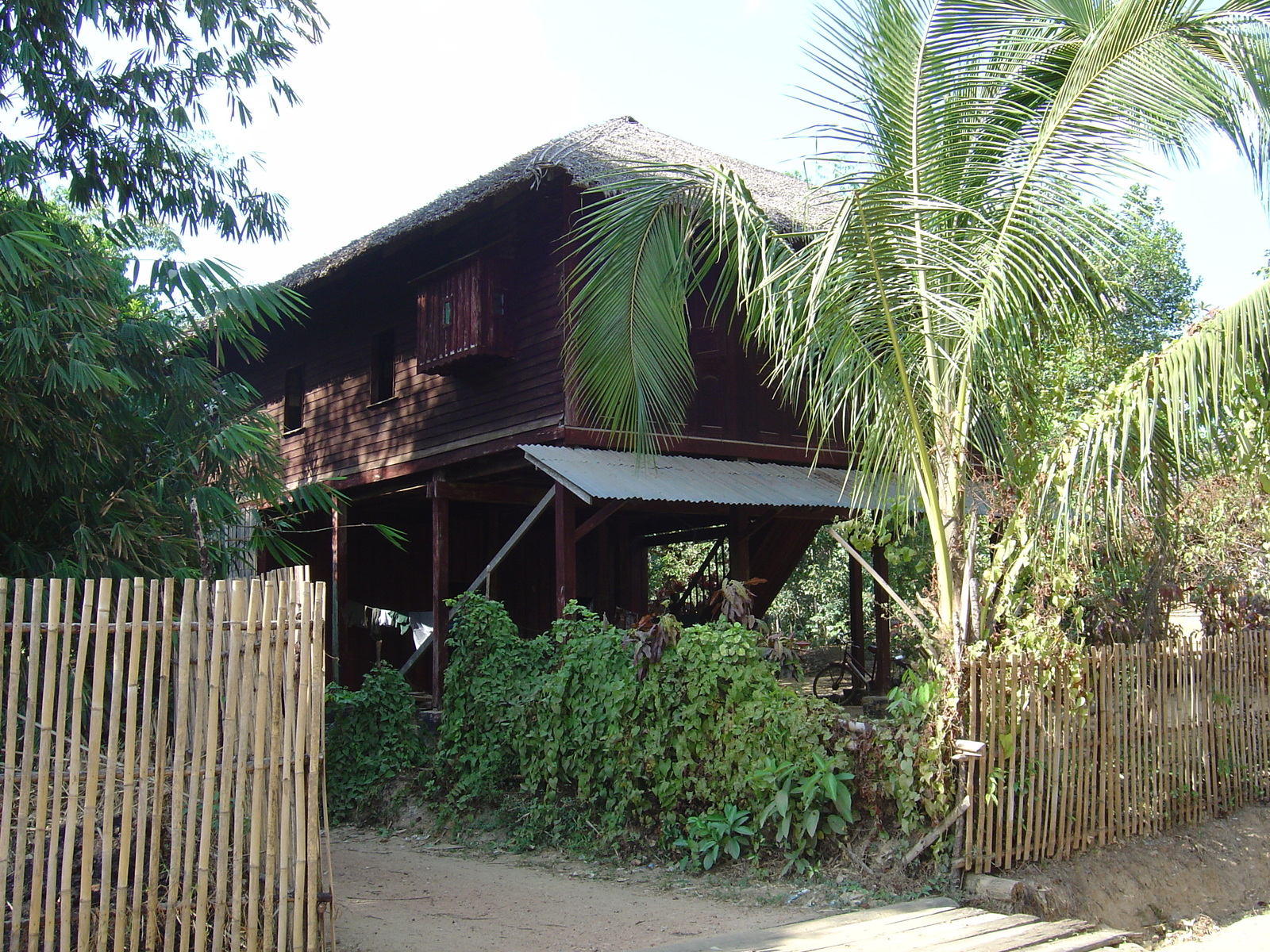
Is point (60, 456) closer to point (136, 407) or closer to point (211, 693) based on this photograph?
point (136, 407)

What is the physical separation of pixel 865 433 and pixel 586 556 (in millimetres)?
8775

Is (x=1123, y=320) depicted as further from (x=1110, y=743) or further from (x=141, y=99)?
(x=141, y=99)

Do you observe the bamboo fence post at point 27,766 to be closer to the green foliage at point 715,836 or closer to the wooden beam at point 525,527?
the green foliage at point 715,836

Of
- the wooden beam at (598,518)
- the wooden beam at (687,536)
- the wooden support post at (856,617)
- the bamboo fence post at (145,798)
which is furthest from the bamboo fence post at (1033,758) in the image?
the wooden beam at (687,536)

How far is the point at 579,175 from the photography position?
9086 millimetres

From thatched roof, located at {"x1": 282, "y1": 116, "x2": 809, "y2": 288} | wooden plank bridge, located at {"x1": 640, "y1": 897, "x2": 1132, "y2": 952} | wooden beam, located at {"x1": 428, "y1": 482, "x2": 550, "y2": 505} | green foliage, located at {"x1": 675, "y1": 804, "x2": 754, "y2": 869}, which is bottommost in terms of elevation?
wooden plank bridge, located at {"x1": 640, "y1": 897, "x2": 1132, "y2": 952}

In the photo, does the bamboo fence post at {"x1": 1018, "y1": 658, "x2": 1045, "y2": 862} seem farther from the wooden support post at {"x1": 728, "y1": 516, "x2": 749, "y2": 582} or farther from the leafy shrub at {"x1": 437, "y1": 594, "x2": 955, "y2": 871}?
the wooden support post at {"x1": 728, "y1": 516, "x2": 749, "y2": 582}

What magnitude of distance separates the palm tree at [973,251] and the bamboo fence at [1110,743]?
20.6 inches

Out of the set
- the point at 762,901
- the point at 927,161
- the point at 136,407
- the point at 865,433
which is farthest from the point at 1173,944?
the point at 136,407

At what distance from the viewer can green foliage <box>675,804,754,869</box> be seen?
618 centimetres

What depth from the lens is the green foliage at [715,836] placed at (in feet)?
20.3

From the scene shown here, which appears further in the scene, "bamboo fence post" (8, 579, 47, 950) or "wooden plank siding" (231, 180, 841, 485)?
"wooden plank siding" (231, 180, 841, 485)

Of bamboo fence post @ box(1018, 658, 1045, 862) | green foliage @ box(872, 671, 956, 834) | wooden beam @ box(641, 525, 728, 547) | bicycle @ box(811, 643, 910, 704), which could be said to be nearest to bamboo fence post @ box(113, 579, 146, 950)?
green foliage @ box(872, 671, 956, 834)

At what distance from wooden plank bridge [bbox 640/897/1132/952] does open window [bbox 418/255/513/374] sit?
260 inches
